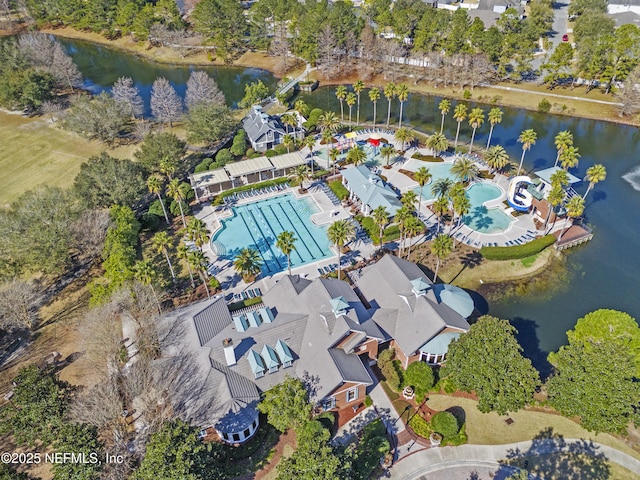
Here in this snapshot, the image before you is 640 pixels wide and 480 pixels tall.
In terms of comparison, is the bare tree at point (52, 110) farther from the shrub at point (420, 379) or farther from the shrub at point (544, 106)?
the shrub at point (544, 106)

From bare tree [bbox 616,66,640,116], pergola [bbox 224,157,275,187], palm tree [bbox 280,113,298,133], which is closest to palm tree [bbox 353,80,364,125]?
palm tree [bbox 280,113,298,133]

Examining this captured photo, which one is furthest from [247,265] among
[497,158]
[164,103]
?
[164,103]

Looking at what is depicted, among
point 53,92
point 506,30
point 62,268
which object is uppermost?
point 506,30

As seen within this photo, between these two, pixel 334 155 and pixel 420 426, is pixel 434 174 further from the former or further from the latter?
pixel 420 426

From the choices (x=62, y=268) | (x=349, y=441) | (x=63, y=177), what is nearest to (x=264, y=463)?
(x=349, y=441)

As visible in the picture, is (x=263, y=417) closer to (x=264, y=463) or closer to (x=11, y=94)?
(x=264, y=463)

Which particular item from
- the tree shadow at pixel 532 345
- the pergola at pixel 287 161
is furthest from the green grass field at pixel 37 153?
the tree shadow at pixel 532 345
